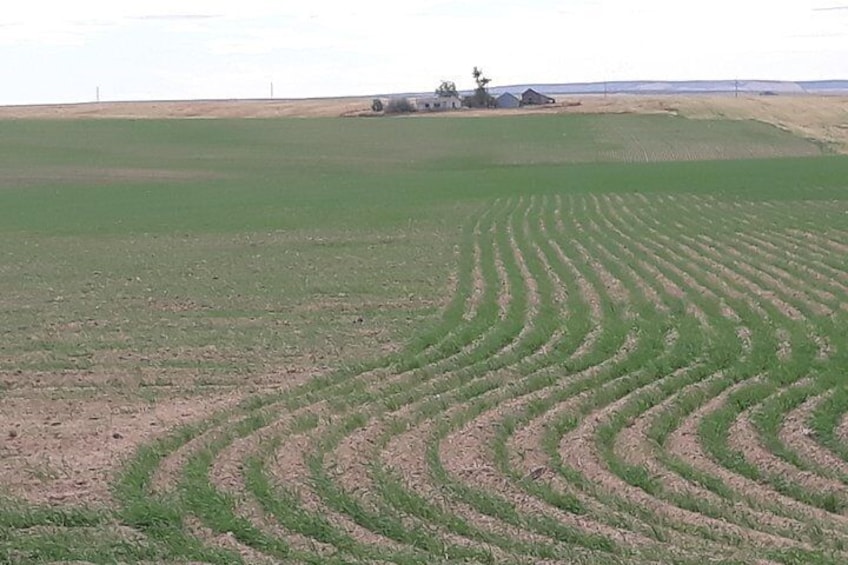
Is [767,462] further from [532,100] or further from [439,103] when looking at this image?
[439,103]

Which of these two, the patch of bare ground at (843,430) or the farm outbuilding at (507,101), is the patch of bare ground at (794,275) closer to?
the patch of bare ground at (843,430)

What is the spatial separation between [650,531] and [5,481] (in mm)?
5039

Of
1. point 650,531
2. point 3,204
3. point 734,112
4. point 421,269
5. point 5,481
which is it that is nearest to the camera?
point 650,531

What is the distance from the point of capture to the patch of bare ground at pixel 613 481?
7715 millimetres

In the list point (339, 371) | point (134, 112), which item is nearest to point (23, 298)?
point (339, 371)

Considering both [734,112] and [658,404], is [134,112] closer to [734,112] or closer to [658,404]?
[734,112]

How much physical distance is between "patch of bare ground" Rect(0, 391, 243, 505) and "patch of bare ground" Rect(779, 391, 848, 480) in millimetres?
5147

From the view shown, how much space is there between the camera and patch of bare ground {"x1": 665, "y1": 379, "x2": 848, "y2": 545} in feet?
27.2

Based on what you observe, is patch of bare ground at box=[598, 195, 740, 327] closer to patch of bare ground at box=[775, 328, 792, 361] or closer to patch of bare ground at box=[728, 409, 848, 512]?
patch of bare ground at box=[775, 328, 792, 361]

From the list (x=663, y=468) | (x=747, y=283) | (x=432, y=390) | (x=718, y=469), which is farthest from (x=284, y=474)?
(x=747, y=283)

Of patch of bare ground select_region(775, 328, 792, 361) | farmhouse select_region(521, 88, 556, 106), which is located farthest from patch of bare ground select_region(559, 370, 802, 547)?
farmhouse select_region(521, 88, 556, 106)

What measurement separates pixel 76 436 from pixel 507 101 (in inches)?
4563

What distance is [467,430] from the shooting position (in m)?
10.8

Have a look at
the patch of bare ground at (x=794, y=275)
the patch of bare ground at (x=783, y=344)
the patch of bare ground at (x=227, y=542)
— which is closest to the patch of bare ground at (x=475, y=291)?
the patch of bare ground at (x=783, y=344)
